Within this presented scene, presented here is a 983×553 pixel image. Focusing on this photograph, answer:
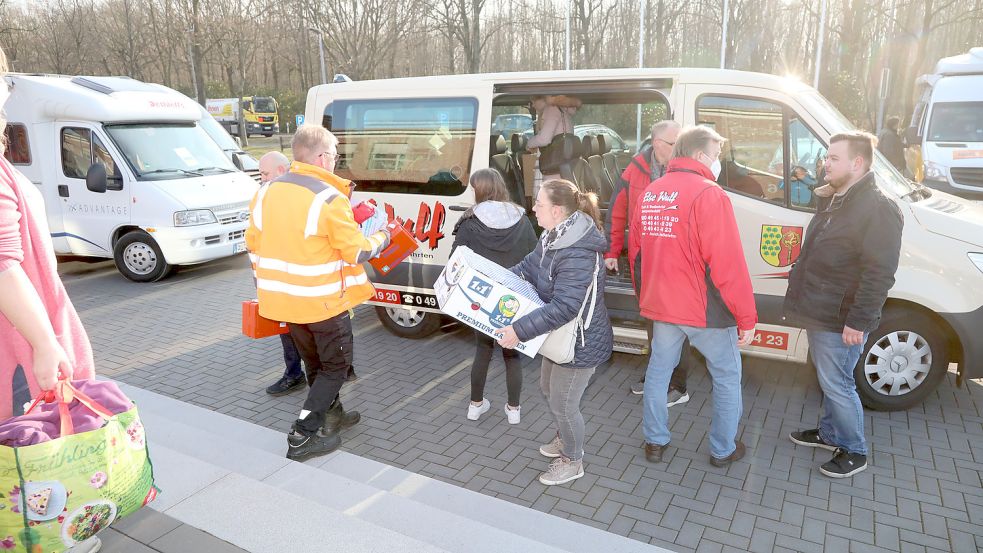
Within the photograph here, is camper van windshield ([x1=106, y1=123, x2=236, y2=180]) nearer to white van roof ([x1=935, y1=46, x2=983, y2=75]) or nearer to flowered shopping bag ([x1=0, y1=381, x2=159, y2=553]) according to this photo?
flowered shopping bag ([x1=0, y1=381, x2=159, y2=553])

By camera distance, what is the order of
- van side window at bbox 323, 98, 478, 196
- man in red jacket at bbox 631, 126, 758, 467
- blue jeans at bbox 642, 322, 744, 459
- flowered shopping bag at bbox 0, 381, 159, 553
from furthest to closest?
van side window at bbox 323, 98, 478, 196 → blue jeans at bbox 642, 322, 744, 459 → man in red jacket at bbox 631, 126, 758, 467 → flowered shopping bag at bbox 0, 381, 159, 553

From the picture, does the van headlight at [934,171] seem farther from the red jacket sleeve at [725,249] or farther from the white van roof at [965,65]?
the red jacket sleeve at [725,249]

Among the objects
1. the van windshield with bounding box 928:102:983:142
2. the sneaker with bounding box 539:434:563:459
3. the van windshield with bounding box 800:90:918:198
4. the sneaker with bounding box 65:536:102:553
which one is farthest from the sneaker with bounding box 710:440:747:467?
the van windshield with bounding box 928:102:983:142

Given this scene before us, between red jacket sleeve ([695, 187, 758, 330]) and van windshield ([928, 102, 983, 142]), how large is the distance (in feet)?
32.9

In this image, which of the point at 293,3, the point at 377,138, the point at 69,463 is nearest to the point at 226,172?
the point at 377,138

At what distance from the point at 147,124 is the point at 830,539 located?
30.1ft

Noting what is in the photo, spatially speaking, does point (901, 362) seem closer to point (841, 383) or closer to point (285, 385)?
point (841, 383)

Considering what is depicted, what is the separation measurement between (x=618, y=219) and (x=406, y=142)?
1.97 metres

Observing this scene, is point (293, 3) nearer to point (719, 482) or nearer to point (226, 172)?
point (226, 172)

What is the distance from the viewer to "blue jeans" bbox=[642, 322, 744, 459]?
373 cm

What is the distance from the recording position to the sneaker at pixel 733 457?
396 centimetres

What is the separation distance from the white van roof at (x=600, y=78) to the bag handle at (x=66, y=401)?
149 inches

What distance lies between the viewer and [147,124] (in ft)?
30.0

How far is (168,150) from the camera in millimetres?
9133
